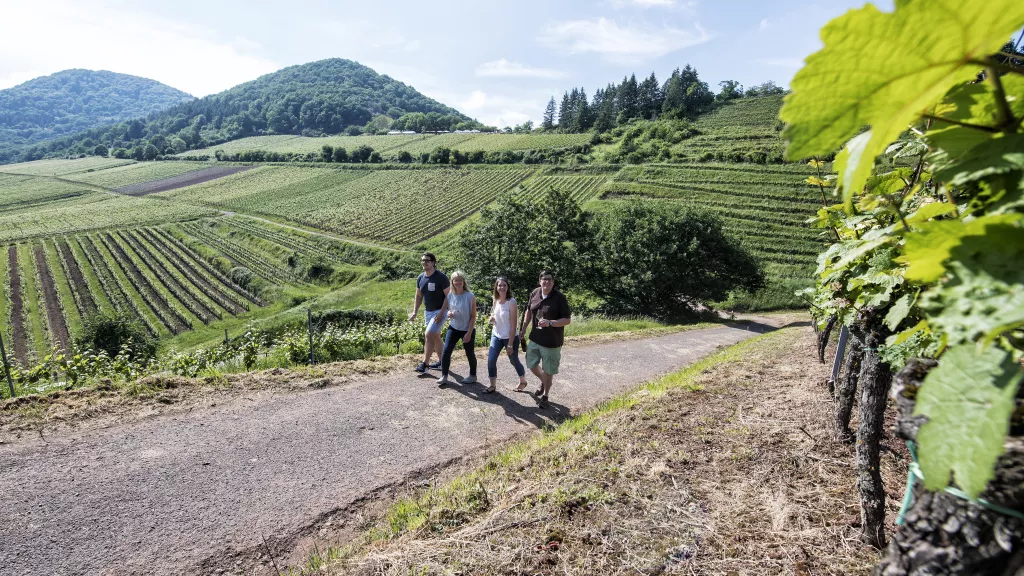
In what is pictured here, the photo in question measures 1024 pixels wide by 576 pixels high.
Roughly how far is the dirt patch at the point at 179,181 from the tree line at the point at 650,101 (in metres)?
76.4

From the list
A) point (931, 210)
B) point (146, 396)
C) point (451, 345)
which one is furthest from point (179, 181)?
point (931, 210)

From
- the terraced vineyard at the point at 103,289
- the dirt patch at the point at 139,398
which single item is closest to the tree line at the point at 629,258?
the dirt patch at the point at 139,398

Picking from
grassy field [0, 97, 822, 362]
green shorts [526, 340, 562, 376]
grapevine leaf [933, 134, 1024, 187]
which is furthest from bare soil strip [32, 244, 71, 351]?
grapevine leaf [933, 134, 1024, 187]

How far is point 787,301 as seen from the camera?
3184 cm

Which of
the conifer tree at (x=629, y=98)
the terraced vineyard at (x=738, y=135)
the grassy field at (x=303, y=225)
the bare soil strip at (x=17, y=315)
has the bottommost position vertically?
the bare soil strip at (x=17, y=315)

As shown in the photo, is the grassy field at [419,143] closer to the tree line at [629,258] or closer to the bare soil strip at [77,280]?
the bare soil strip at [77,280]

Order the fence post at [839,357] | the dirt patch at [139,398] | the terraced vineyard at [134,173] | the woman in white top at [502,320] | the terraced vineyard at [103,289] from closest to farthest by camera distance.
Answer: the fence post at [839,357] < the dirt patch at [139,398] < the woman in white top at [502,320] < the terraced vineyard at [103,289] < the terraced vineyard at [134,173]

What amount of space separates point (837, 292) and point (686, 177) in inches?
2571

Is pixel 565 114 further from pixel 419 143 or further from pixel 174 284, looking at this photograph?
pixel 174 284

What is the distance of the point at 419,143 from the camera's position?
125 meters

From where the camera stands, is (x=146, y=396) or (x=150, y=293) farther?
(x=150, y=293)

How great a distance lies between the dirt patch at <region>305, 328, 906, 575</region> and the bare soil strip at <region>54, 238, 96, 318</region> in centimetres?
4746

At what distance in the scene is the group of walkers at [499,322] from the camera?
21.1 feet

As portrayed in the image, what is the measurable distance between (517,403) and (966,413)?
6.50 metres
